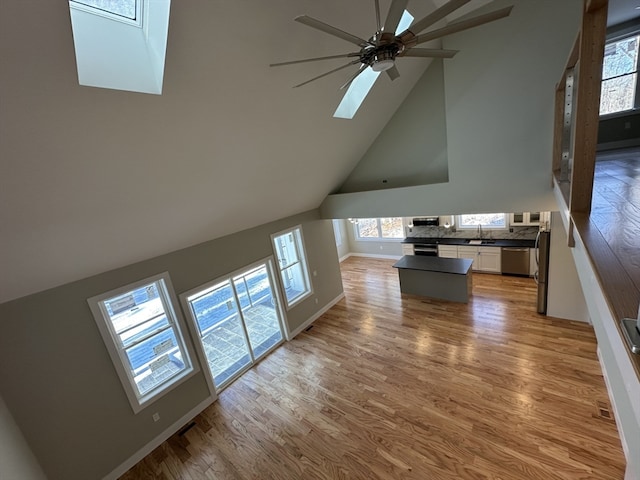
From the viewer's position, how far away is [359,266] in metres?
9.27

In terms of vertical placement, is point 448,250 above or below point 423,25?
below

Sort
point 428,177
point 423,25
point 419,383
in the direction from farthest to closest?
point 428,177
point 419,383
point 423,25

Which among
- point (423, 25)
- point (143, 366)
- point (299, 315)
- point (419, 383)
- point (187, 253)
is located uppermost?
point (423, 25)

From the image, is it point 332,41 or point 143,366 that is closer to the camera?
point 332,41

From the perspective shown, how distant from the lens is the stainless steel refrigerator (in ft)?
15.8

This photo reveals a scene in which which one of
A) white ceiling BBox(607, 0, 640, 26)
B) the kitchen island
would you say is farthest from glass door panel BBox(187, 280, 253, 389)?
white ceiling BBox(607, 0, 640, 26)

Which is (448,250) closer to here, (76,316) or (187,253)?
(187,253)

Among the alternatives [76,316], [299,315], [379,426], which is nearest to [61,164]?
[76,316]

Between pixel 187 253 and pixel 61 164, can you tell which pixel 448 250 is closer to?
pixel 187 253

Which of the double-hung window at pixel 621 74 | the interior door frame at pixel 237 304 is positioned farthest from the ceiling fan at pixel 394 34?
the double-hung window at pixel 621 74

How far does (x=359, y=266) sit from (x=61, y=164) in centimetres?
816

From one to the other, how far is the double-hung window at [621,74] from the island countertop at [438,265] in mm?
3742

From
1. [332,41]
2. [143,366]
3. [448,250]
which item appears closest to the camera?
[332,41]

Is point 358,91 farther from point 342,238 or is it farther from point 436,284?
point 342,238
